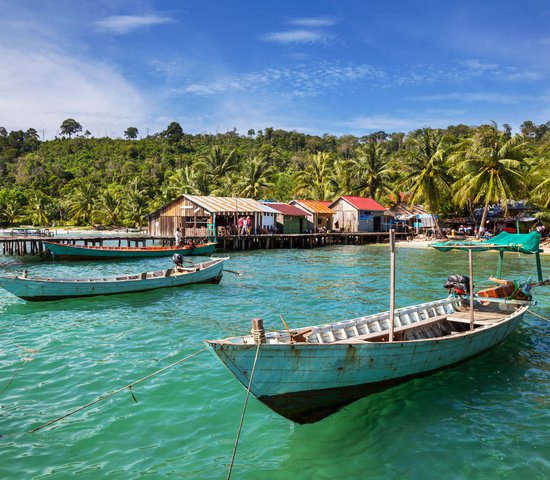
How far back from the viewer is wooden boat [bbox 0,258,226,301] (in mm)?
17016

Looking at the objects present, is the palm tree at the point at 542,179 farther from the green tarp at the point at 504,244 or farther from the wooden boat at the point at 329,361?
the wooden boat at the point at 329,361

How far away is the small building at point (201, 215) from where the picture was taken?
41750mm

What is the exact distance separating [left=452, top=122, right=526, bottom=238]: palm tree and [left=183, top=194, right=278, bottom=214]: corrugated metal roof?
19867 mm

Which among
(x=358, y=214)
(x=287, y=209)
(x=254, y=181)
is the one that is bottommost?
(x=358, y=214)

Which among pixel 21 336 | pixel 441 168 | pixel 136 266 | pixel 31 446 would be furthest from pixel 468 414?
pixel 441 168

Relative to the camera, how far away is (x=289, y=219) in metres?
50.7

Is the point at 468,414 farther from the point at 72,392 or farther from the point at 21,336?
the point at 21,336

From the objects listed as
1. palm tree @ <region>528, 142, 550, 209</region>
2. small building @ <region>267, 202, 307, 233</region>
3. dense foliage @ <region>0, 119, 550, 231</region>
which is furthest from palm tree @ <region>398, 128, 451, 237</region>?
small building @ <region>267, 202, 307, 233</region>

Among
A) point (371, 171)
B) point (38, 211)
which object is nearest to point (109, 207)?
point (38, 211)

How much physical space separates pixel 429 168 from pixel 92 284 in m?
39.1

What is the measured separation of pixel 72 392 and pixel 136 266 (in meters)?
22.0

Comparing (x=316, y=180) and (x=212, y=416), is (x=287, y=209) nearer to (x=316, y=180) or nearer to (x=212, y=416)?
(x=316, y=180)

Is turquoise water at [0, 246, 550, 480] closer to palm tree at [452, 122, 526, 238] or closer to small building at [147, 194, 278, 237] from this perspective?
small building at [147, 194, 278, 237]

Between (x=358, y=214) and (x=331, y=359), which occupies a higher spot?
(x=358, y=214)
